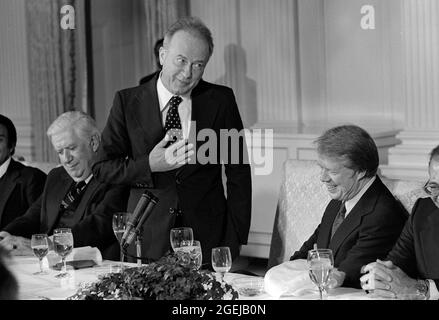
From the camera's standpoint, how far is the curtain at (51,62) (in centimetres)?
705

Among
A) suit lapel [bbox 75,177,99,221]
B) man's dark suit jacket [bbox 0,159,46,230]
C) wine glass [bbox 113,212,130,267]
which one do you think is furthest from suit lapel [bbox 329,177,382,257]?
man's dark suit jacket [bbox 0,159,46,230]

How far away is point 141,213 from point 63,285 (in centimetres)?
42

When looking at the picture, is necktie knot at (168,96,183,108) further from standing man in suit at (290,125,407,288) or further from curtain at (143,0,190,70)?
curtain at (143,0,190,70)

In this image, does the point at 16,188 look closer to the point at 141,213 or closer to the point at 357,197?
the point at 141,213

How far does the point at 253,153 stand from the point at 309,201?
254 cm

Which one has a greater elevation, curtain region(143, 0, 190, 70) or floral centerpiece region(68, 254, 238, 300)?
curtain region(143, 0, 190, 70)

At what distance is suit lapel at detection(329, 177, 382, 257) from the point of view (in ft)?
10.0

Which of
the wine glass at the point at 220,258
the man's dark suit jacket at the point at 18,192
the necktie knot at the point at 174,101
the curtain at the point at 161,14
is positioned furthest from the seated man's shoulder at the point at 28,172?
the curtain at the point at 161,14

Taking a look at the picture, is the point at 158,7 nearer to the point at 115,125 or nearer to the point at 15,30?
the point at 15,30

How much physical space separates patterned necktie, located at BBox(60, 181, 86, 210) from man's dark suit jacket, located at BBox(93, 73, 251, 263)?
366 millimetres

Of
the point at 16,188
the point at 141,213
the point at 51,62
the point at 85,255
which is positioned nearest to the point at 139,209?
the point at 141,213

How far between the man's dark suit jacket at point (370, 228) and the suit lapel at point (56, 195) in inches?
54.3

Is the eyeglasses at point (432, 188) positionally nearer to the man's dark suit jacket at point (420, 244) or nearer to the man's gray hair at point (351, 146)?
the man's dark suit jacket at point (420, 244)

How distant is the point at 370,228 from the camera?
302 cm
